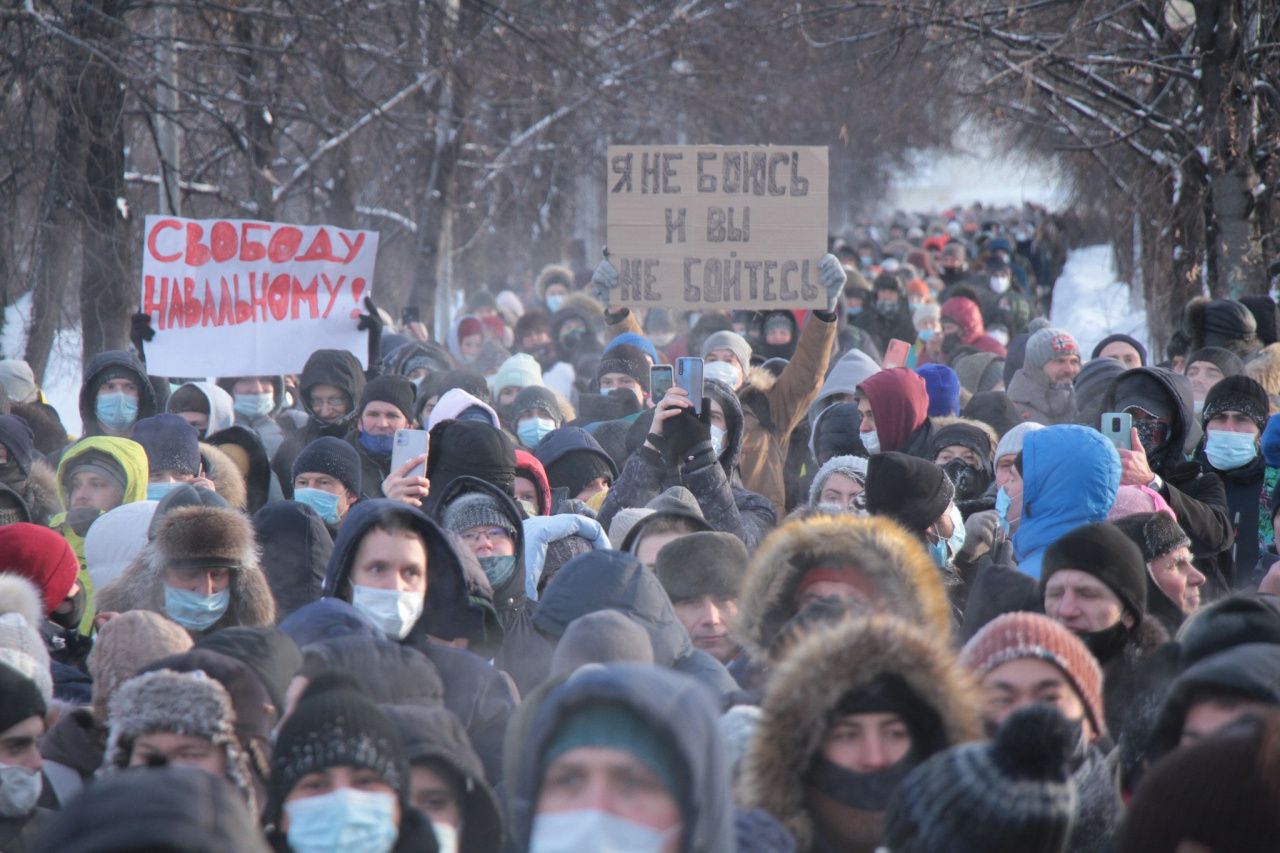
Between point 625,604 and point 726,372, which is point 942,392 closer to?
point 726,372

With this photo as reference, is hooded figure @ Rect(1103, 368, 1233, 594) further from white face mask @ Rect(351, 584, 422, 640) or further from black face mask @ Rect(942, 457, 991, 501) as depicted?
white face mask @ Rect(351, 584, 422, 640)

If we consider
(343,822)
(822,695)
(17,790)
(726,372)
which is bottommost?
(17,790)

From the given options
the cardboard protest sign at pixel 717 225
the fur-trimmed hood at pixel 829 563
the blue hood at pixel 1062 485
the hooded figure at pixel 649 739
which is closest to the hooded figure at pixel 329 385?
the cardboard protest sign at pixel 717 225

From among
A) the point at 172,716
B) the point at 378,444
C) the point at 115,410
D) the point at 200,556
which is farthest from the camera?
the point at 115,410

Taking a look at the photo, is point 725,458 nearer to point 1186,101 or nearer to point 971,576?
point 971,576

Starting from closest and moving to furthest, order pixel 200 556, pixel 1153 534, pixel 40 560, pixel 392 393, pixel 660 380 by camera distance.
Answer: pixel 200 556 < pixel 40 560 < pixel 1153 534 < pixel 660 380 < pixel 392 393

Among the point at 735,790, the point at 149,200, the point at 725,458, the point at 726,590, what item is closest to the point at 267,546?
the point at 726,590

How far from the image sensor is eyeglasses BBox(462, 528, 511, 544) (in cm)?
564

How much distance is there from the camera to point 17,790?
12.9 feet

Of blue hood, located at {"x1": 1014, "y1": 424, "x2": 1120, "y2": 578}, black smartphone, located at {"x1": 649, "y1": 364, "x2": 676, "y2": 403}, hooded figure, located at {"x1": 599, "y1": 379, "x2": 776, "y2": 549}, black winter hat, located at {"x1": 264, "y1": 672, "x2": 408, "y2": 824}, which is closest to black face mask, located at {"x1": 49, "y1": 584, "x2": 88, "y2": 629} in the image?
hooded figure, located at {"x1": 599, "y1": 379, "x2": 776, "y2": 549}

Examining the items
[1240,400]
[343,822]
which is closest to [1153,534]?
[1240,400]

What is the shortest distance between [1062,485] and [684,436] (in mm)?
1428

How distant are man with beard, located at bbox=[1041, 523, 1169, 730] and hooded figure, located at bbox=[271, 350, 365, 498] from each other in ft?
14.8

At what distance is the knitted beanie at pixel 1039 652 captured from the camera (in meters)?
3.80
